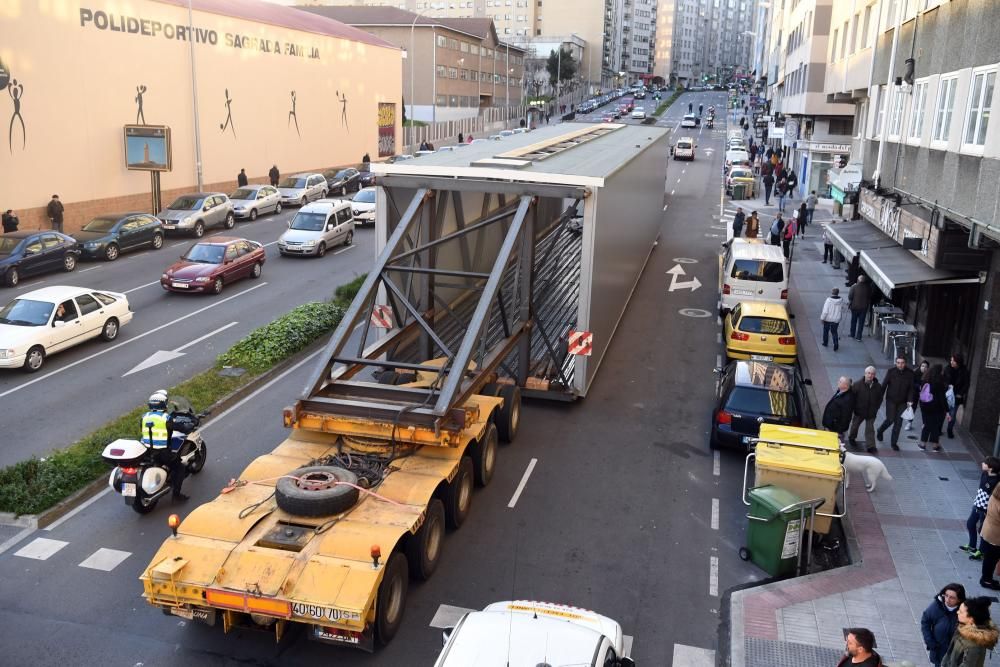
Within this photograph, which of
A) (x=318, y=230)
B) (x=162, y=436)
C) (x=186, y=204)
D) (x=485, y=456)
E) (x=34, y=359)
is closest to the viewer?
(x=162, y=436)

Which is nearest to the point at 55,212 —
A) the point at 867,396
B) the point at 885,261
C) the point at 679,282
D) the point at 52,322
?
the point at 52,322

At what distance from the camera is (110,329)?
19109 mm

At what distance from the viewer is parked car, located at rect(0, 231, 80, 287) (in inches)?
937

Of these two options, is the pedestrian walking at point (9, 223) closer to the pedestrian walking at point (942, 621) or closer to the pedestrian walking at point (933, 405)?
the pedestrian walking at point (933, 405)

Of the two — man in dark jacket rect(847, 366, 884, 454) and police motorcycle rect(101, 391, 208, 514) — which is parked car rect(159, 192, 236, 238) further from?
man in dark jacket rect(847, 366, 884, 454)

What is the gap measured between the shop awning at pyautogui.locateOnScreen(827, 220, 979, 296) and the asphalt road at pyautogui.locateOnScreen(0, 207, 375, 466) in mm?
13405

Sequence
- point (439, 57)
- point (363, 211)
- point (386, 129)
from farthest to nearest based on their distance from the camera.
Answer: point (439, 57), point (386, 129), point (363, 211)

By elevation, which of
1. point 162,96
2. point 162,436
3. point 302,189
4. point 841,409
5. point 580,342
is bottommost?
point 841,409

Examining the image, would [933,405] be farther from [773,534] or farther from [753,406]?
[773,534]

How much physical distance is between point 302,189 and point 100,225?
12.5 metres

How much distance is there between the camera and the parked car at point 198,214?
1241 inches

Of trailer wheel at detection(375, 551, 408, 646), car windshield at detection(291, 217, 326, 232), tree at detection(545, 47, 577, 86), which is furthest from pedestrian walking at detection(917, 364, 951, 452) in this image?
tree at detection(545, 47, 577, 86)

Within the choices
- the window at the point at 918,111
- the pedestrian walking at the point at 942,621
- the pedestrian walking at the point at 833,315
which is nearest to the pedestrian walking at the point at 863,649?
the pedestrian walking at the point at 942,621

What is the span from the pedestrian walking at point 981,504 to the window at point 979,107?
5353mm
